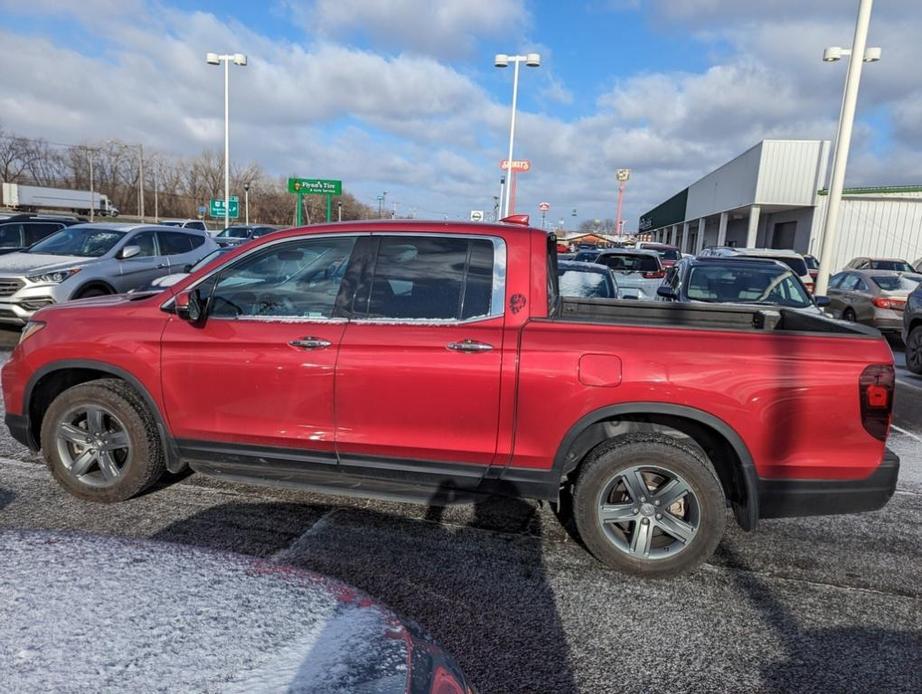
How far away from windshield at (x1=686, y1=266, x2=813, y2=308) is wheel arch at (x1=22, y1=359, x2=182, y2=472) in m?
6.90

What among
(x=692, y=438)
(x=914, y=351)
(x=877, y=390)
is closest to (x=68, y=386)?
(x=692, y=438)

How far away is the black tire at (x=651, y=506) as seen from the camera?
10.8 feet

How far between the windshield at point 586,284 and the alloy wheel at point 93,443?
6076mm

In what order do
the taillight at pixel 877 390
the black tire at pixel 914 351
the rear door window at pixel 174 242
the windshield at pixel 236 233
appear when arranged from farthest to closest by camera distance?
the windshield at pixel 236 233
the rear door window at pixel 174 242
the black tire at pixel 914 351
the taillight at pixel 877 390

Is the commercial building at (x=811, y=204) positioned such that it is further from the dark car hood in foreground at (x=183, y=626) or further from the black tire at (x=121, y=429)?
the dark car hood in foreground at (x=183, y=626)

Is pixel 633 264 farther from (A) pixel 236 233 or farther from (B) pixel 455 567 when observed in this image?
(A) pixel 236 233

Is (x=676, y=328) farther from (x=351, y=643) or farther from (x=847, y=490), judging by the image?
(x=351, y=643)

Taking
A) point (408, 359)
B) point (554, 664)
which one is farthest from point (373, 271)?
point (554, 664)

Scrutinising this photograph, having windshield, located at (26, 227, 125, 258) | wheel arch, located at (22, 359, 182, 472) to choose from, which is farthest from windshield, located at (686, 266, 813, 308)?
windshield, located at (26, 227, 125, 258)

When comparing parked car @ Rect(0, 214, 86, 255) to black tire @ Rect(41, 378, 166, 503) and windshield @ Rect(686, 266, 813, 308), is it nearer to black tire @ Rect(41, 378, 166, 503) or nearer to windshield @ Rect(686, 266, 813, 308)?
black tire @ Rect(41, 378, 166, 503)

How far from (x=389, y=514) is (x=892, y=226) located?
34.8 m

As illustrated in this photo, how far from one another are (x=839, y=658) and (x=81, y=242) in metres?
12.1

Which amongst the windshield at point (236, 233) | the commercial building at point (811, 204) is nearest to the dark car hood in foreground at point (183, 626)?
the windshield at point (236, 233)

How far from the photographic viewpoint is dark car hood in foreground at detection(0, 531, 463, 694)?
131 cm
